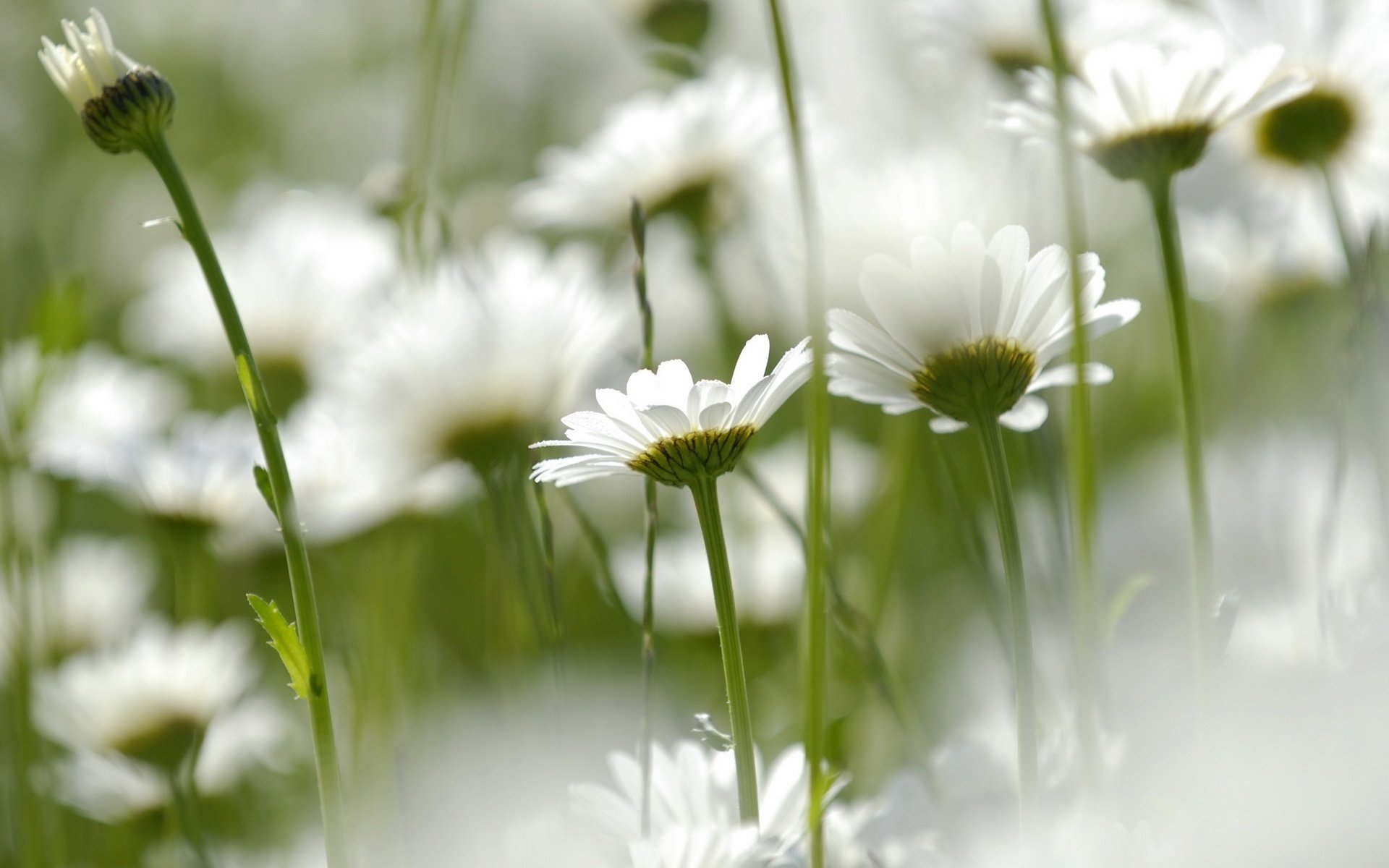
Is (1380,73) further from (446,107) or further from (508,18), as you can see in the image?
(508,18)

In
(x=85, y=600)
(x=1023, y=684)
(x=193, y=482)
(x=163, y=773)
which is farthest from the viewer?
(x=85, y=600)

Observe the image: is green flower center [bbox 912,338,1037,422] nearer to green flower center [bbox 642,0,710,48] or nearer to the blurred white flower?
the blurred white flower

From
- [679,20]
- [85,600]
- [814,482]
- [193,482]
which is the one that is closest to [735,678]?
[814,482]

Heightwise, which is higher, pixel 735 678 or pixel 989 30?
pixel 989 30

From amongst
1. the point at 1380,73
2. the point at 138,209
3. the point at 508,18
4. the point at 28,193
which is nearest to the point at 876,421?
the point at 1380,73

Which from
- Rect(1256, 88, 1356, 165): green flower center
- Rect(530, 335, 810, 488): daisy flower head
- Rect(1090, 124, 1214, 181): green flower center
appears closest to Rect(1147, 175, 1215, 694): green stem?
Rect(1090, 124, 1214, 181): green flower center

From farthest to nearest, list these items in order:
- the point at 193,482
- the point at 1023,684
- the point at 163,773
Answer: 1. the point at 193,482
2. the point at 163,773
3. the point at 1023,684

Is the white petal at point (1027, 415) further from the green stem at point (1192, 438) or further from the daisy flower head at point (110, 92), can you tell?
the daisy flower head at point (110, 92)

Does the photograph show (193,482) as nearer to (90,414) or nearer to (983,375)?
(90,414)
